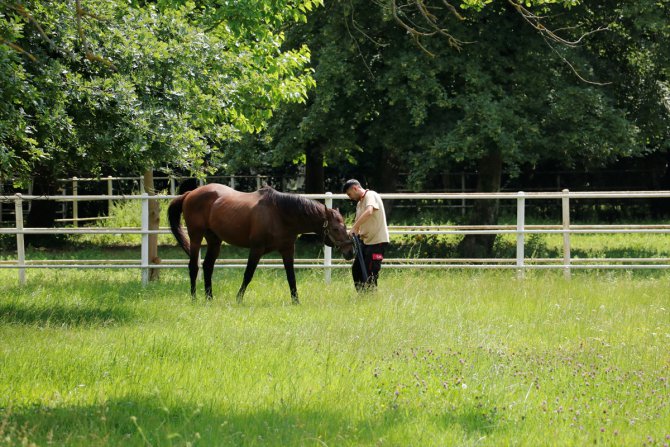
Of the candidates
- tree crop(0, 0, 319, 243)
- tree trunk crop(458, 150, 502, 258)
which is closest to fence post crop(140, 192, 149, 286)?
tree crop(0, 0, 319, 243)

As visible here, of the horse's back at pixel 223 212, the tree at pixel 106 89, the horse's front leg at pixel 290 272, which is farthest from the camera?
the horse's back at pixel 223 212

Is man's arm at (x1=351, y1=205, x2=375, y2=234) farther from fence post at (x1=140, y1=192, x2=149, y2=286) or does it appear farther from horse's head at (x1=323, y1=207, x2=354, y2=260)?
fence post at (x1=140, y1=192, x2=149, y2=286)

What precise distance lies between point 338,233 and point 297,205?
2.12ft

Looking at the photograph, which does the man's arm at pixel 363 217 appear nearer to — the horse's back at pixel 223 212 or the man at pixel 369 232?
the man at pixel 369 232

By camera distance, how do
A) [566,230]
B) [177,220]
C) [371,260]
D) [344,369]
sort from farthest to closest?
[566,230] < [177,220] < [371,260] < [344,369]

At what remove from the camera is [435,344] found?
8805 mm

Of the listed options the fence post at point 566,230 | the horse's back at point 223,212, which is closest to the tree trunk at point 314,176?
the fence post at point 566,230

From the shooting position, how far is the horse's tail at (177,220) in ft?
44.6

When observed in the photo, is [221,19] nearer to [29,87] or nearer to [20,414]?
[29,87]

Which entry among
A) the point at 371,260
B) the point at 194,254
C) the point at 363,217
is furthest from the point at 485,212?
the point at 363,217

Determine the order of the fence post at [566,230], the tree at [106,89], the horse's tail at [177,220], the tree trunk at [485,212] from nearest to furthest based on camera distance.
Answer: the tree at [106,89], the horse's tail at [177,220], the fence post at [566,230], the tree trunk at [485,212]

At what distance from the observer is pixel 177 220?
44.9 ft

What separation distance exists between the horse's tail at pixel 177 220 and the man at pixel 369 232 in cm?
273

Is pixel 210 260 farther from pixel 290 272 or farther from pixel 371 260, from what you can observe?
pixel 371 260
